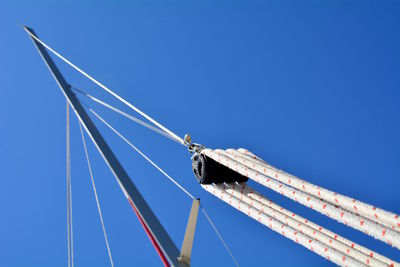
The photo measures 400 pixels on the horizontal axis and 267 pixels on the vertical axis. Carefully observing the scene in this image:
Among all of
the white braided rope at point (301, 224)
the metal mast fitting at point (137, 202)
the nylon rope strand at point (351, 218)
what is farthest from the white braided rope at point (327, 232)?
the metal mast fitting at point (137, 202)

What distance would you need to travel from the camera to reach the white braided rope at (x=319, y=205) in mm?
4113

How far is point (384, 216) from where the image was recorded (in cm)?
412

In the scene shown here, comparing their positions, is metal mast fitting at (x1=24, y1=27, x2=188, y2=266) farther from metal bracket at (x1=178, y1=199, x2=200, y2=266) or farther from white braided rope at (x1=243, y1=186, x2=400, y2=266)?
white braided rope at (x1=243, y1=186, x2=400, y2=266)

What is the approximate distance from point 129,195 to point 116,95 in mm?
3202

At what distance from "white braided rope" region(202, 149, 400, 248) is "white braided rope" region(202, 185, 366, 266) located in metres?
0.48

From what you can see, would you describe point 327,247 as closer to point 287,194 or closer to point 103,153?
point 287,194

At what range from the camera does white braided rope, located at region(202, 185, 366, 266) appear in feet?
15.9

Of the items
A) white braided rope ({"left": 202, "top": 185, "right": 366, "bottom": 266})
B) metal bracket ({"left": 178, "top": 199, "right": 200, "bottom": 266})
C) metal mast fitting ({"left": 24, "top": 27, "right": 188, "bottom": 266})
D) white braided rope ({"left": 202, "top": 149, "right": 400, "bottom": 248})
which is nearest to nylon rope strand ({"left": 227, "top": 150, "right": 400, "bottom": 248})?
white braided rope ({"left": 202, "top": 149, "right": 400, "bottom": 248})

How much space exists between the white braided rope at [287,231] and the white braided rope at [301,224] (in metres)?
0.06

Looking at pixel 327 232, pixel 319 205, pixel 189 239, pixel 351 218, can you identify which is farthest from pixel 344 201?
pixel 189 239

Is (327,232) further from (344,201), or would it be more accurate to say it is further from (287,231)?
(344,201)

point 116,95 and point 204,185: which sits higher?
point 116,95

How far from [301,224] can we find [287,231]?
0.22 meters

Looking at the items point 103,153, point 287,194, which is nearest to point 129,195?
point 103,153
